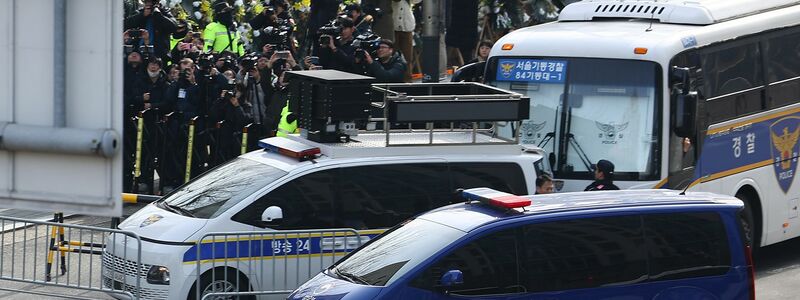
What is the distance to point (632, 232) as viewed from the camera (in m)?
9.45

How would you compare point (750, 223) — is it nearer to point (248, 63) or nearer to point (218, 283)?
point (218, 283)

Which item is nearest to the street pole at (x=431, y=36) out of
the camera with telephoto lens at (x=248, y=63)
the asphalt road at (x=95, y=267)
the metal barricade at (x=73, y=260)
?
the camera with telephoto lens at (x=248, y=63)

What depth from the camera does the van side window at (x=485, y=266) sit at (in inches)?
352

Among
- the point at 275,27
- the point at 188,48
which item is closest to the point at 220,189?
the point at 188,48

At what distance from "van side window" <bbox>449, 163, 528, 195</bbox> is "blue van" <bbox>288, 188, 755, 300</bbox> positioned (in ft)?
5.52

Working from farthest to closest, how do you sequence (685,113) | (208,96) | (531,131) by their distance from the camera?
(208,96)
(531,131)
(685,113)

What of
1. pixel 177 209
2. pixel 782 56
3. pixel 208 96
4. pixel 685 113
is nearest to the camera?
pixel 177 209

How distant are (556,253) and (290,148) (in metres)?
3.13

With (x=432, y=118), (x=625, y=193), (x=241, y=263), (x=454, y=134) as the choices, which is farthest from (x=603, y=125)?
(x=241, y=263)

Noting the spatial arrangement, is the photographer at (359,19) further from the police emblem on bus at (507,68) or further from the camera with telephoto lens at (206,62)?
the police emblem on bus at (507,68)

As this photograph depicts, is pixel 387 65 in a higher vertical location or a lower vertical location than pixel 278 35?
lower

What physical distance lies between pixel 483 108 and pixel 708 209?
2.66 meters

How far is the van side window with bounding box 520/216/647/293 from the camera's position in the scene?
9141mm

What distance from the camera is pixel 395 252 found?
930cm
